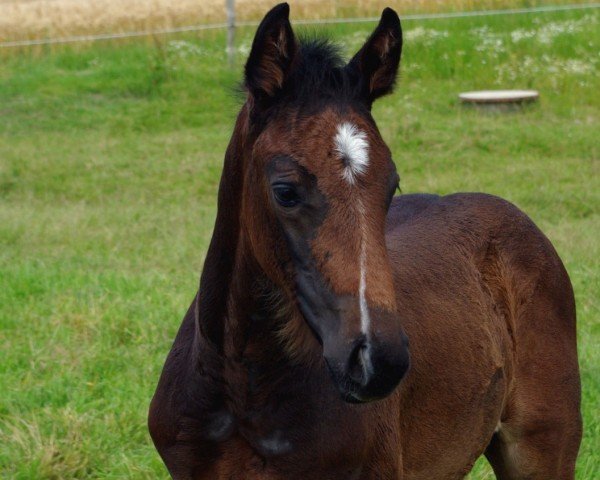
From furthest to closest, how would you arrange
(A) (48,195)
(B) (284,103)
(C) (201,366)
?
(A) (48,195) → (C) (201,366) → (B) (284,103)

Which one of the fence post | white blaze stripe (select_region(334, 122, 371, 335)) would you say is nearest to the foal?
white blaze stripe (select_region(334, 122, 371, 335))

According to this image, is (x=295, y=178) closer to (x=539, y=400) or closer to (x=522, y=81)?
(x=539, y=400)

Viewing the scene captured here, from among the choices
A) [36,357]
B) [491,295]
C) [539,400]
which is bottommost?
[36,357]

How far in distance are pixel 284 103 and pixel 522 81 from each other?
12109 mm

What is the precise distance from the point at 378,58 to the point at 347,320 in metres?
0.81

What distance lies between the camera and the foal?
240 cm

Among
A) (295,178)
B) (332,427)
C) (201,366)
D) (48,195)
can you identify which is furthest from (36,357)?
(48,195)

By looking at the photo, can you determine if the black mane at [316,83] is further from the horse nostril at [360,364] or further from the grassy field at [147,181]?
the horse nostril at [360,364]

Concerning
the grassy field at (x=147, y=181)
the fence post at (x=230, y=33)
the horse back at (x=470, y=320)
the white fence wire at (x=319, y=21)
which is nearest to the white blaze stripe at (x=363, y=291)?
the grassy field at (x=147, y=181)

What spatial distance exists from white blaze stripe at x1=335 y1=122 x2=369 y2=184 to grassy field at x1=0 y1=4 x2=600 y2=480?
17.2 inches

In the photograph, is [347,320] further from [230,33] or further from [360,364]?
[230,33]

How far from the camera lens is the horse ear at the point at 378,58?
8.77 ft

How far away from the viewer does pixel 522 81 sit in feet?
46.3

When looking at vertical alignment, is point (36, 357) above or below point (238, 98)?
below
